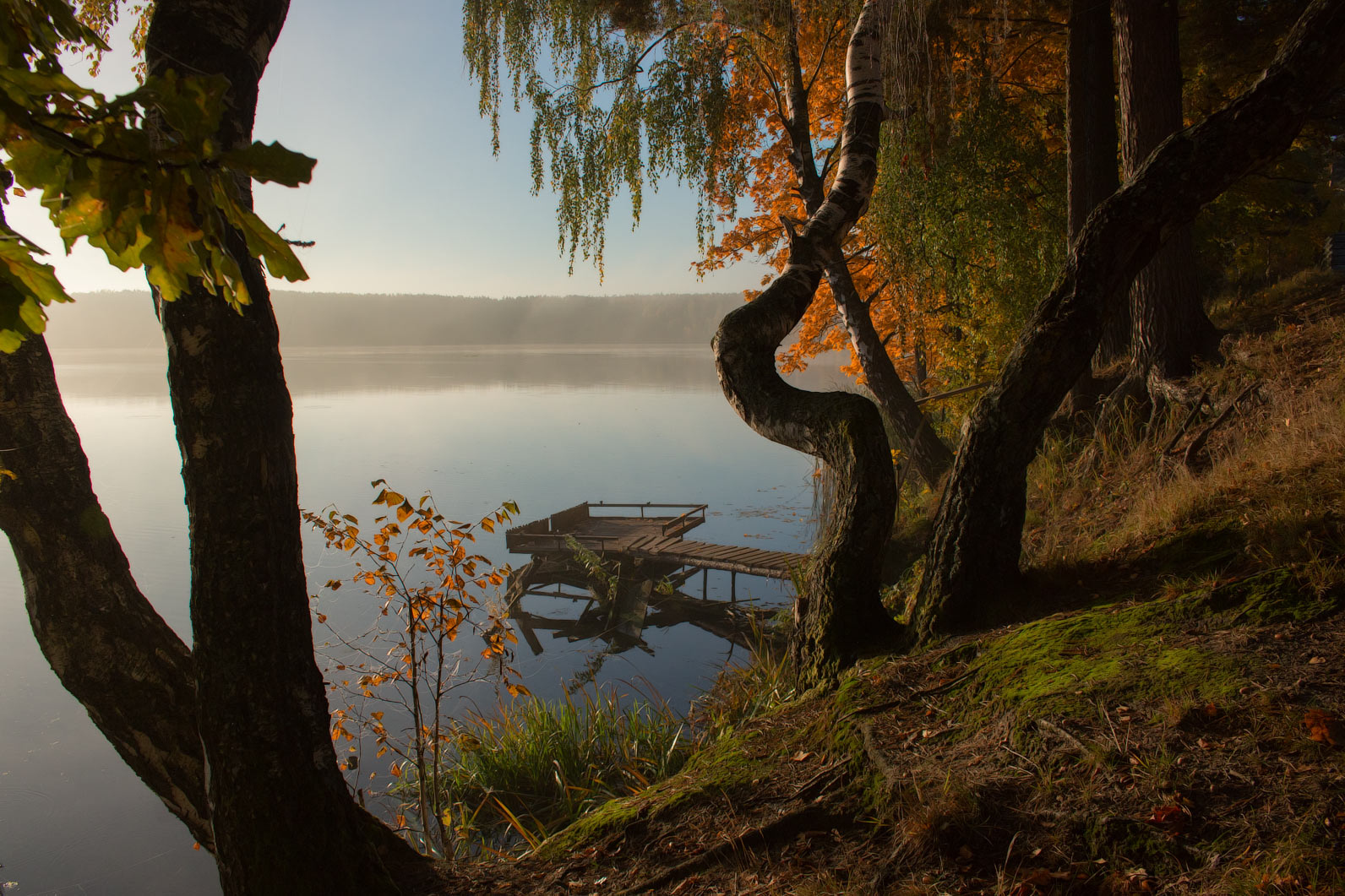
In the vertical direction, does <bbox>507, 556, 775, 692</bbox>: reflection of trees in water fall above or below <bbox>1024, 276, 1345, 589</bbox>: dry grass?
below

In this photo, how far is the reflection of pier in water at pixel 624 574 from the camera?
16172mm

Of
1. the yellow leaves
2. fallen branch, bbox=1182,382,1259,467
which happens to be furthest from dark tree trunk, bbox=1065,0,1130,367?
the yellow leaves

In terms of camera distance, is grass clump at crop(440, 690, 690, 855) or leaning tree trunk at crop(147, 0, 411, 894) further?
grass clump at crop(440, 690, 690, 855)

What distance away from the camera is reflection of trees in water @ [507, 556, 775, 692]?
53.8 feet

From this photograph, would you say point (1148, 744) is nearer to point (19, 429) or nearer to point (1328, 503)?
point (1328, 503)

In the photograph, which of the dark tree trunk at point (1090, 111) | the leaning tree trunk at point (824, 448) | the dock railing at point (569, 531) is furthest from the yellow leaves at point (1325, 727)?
the dock railing at point (569, 531)

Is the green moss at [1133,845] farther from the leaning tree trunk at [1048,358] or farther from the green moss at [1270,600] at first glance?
the leaning tree trunk at [1048,358]

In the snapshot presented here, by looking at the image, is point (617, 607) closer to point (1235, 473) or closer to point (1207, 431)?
point (1207, 431)

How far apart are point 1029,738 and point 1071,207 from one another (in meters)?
6.23

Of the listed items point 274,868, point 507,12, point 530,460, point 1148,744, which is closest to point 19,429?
point 274,868

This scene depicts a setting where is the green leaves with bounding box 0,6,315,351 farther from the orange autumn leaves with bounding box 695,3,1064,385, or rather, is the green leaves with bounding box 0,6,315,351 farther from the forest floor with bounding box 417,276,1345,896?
the orange autumn leaves with bounding box 695,3,1064,385

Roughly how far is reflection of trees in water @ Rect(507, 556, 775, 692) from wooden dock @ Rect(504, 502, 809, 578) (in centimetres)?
35

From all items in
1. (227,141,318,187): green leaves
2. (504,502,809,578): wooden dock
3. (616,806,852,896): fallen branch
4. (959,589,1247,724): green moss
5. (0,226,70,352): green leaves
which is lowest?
(504,502,809,578): wooden dock

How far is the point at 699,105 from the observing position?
313 inches
